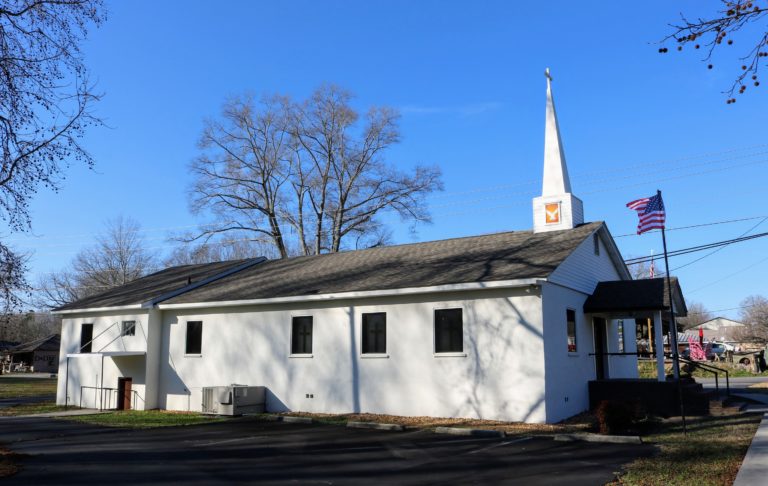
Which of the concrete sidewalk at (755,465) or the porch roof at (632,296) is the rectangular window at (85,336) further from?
the concrete sidewalk at (755,465)

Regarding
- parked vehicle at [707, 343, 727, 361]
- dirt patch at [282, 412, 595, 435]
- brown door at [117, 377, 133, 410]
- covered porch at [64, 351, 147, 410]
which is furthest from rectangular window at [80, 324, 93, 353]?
parked vehicle at [707, 343, 727, 361]

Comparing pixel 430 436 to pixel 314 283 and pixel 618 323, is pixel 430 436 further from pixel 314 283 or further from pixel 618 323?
pixel 618 323

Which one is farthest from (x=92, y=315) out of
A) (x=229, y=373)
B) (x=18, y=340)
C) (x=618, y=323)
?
(x=18, y=340)

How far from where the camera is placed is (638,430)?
13812mm

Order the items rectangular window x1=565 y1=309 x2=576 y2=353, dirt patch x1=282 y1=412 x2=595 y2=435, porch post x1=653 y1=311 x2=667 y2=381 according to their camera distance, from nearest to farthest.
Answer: dirt patch x1=282 y1=412 x2=595 y2=435
porch post x1=653 y1=311 x2=667 y2=381
rectangular window x1=565 y1=309 x2=576 y2=353

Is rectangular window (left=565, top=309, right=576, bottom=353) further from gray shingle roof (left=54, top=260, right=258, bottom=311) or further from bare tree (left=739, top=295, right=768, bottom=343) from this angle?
bare tree (left=739, top=295, right=768, bottom=343)

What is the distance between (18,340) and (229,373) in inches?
3169

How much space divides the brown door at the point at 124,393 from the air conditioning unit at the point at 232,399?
181 inches

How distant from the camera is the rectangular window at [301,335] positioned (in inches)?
754

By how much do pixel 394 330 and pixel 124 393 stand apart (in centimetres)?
1111

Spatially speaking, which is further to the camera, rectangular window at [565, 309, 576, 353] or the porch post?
rectangular window at [565, 309, 576, 353]

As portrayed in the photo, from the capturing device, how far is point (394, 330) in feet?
57.1

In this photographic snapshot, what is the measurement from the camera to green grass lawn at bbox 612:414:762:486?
8828 mm

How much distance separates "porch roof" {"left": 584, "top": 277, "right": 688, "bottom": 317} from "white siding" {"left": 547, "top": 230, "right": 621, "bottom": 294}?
430 millimetres
